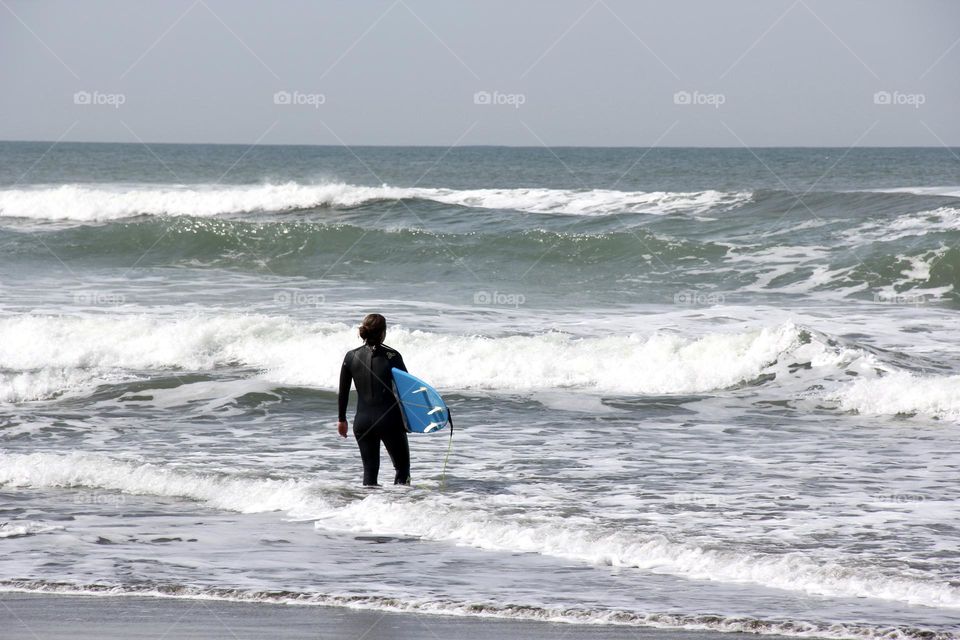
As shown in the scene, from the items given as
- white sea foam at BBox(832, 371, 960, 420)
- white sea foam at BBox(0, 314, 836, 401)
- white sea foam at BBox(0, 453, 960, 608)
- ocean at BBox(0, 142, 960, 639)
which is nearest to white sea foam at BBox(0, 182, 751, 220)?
ocean at BBox(0, 142, 960, 639)

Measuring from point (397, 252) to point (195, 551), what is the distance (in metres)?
19.0

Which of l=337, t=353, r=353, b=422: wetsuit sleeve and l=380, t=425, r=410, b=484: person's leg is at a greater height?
l=337, t=353, r=353, b=422: wetsuit sleeve

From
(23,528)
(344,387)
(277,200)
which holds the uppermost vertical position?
(277,200)

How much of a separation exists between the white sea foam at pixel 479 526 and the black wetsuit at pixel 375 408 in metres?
0.36

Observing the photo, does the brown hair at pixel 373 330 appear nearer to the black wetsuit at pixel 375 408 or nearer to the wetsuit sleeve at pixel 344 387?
the black wetsuit at pixel 375 408

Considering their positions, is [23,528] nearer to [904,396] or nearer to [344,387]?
[344,387]

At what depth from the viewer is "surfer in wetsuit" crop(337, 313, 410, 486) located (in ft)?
26.6

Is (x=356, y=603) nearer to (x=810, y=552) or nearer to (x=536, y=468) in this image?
(x=810, y=552)

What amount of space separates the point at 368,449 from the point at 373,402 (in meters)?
0.35

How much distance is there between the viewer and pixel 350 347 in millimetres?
14773

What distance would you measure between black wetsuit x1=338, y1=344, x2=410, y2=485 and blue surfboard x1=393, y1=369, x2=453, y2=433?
0.05 m

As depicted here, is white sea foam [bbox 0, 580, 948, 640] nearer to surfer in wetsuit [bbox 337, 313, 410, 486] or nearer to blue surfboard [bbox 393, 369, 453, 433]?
surfer in wetsuit [bbox 337, 313, 410, 486]

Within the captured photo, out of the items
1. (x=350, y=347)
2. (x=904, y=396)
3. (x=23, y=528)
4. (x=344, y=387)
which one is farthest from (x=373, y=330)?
(x=350, y=347)

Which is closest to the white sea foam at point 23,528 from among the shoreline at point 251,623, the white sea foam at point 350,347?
the shoreline at point 251,623
